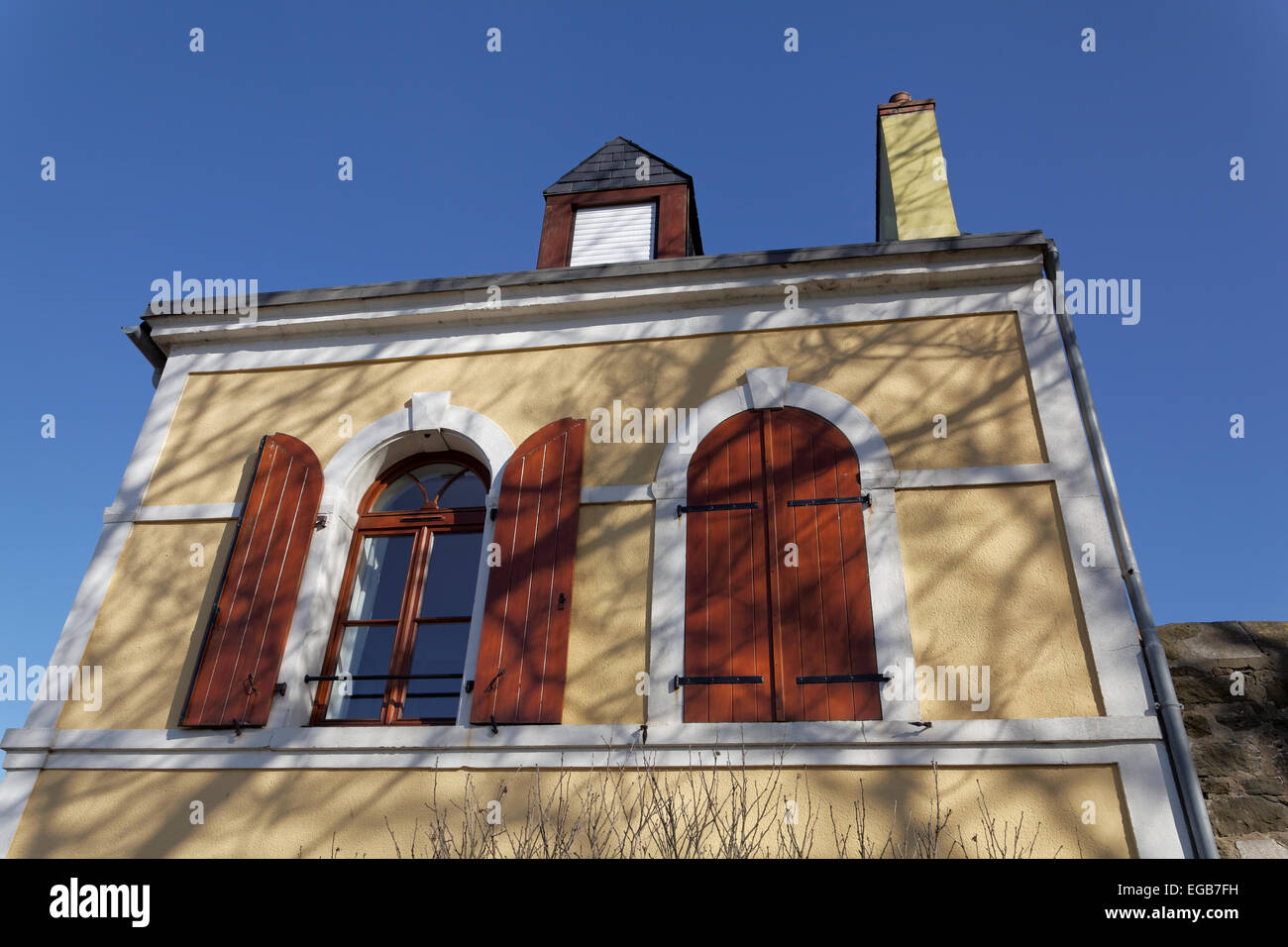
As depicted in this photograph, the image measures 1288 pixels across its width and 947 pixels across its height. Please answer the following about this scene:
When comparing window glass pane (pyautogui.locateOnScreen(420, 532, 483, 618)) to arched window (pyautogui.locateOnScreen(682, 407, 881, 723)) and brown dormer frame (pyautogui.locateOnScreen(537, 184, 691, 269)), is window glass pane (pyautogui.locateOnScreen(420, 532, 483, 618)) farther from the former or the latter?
brown dormer frame (pyautogui.locateOnScreen(537, 184, 691, 269))

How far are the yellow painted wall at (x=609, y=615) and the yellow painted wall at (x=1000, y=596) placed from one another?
1.48 m

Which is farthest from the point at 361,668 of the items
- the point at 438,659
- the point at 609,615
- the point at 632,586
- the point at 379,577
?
the point at 632,586

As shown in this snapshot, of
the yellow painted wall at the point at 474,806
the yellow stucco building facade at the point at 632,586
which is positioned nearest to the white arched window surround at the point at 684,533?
the yellow stucco building facade at the point at 632,586

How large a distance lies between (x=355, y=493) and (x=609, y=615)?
201 centimetres

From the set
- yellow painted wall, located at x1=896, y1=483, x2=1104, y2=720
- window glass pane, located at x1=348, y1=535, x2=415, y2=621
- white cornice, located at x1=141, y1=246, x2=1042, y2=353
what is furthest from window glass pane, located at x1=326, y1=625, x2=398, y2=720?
yellow painted wall, located at x1=896, y1=483, x2=1104, y2=720

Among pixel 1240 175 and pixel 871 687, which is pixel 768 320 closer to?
pixel 871 687

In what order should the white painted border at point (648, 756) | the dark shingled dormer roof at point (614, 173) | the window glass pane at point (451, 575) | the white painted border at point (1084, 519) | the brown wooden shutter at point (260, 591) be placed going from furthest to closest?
1. the dark shingled dormer roof at point (614, 173)
2. the window glass pane at point (451, 575)
3. the brown wooden shutter at point (260, 591)
4. the white painted border at point (1084, 519)
5. the white painted border at point (648, 756)

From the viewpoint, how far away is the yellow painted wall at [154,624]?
536cm

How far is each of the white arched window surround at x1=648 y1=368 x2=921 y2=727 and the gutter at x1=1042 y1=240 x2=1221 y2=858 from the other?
44.7 inches

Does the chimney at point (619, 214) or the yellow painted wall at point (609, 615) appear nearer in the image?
the yellow painted wall at point (609, 615)

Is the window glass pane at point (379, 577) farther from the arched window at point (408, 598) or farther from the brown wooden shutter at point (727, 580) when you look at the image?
the brown wooden shutter at point (727, 580)
